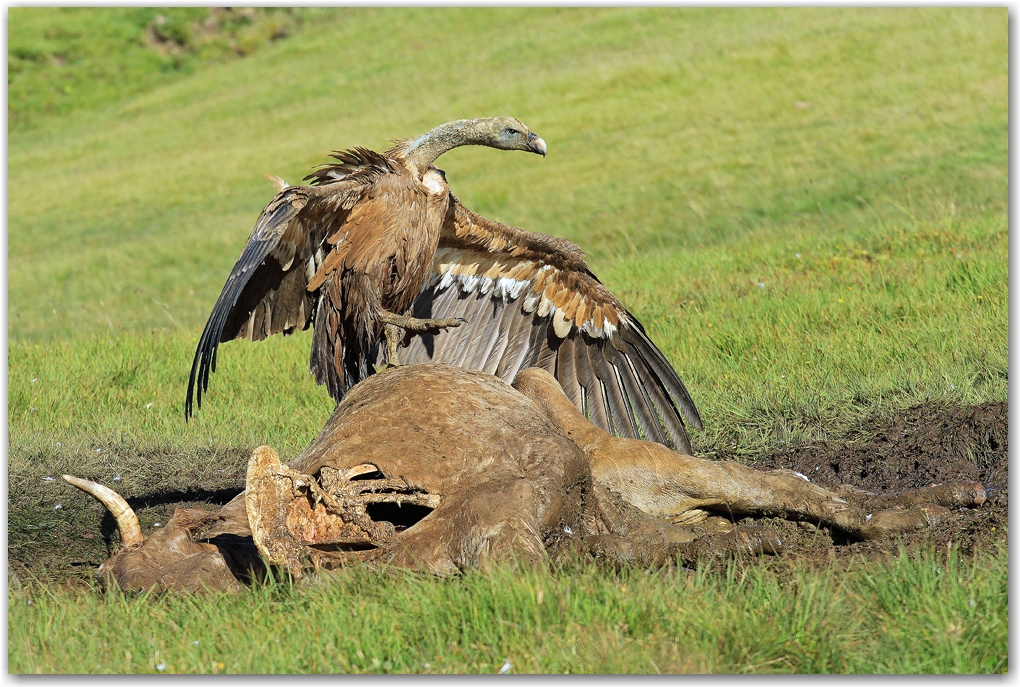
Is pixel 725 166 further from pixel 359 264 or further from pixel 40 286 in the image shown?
pixel 359 264

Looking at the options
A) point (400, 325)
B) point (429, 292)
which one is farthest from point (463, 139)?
point (429, 292)

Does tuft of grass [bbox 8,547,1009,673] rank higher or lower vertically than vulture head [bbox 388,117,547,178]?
lower

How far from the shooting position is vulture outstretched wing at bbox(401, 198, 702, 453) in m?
5.95

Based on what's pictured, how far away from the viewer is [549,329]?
623cm

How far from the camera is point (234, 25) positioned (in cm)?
3319

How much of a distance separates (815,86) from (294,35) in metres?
18.8

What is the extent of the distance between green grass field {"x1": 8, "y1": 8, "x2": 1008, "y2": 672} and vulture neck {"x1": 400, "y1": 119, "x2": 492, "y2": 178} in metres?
1.89

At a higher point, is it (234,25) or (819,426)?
(234,25)

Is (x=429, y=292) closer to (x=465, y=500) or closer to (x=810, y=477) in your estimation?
(x=810, y=477)

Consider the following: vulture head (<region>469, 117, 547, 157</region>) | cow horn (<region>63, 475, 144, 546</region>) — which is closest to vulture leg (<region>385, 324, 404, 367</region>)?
vulture head (<region>469, 117, 547, 157</region>)

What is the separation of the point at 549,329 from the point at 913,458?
213 centimetres

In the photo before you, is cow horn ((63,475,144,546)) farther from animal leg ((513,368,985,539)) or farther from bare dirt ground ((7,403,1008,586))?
animal leg ((513,368,985,539))

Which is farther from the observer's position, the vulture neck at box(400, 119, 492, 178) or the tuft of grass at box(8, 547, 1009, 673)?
the vulture neck at box(400, 119, 492, 178)

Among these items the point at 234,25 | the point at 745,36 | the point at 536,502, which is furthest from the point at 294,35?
the point at 536,502
